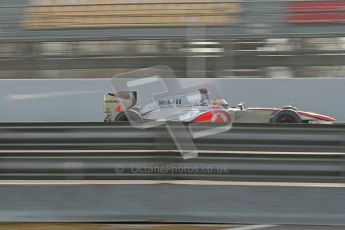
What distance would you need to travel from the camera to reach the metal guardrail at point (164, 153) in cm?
438

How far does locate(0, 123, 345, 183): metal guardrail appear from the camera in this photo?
4383 millimetres

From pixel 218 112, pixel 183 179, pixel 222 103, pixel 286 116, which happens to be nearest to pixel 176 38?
pixel 222 103

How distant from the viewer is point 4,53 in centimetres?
1586

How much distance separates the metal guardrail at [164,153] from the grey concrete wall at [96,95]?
10767mm

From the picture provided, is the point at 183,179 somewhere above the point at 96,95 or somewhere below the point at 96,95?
below

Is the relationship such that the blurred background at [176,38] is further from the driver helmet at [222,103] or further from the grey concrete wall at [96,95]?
the driver helmet at [222,103]

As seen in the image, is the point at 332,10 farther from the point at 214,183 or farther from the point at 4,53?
the point at 214,183

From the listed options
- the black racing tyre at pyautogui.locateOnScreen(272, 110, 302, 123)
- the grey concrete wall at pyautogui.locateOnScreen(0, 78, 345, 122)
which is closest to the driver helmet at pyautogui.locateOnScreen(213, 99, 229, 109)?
the grey concrete wall at pyautogui.locateOnScreen(0, 78, 345, 122)

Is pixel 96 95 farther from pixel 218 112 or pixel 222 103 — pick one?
pixel 218 112

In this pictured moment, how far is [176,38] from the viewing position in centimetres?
1586

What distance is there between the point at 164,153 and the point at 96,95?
11595mm

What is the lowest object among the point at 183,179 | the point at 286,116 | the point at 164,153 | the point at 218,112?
the point at 183,179

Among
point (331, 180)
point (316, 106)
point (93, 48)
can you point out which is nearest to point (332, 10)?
point (316, 106)

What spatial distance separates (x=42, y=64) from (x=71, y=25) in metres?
1.46
